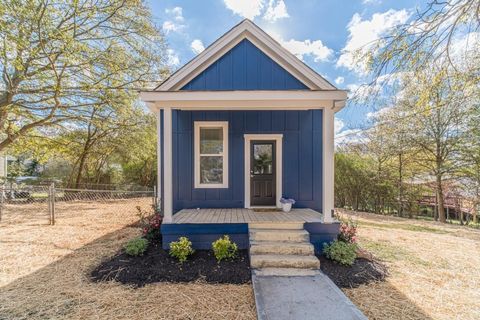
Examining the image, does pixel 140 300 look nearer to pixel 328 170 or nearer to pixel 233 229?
pixel 233 229

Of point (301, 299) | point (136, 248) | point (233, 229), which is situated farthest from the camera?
point (233, 229)

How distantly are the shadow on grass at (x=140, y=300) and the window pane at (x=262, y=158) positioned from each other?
3217 mm

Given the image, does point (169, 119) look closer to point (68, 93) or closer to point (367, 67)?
point (367, 67)

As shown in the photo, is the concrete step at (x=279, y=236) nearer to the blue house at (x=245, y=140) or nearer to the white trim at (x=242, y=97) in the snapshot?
the blue house at (x=245, y=140)

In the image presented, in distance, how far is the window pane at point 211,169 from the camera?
5922mm

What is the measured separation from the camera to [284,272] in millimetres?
3559

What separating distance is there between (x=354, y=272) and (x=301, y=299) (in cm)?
138

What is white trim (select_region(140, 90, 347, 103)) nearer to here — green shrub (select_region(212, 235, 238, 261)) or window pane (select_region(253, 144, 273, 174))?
window pane (select_region(253, 144, 273, 174))

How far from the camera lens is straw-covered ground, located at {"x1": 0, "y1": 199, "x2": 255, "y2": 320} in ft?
9.03

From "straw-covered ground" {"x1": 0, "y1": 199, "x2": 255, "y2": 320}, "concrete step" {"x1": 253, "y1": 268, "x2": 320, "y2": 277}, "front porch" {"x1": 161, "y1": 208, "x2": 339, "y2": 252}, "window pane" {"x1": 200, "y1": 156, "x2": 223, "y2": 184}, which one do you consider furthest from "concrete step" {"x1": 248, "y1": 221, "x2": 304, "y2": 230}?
"window pane" {"x1": 200, "y1": 156, "x2": 223, "y2": 184}

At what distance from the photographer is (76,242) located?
207 inches

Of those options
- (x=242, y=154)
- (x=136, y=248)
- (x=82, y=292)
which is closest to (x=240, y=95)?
(x=242, y=154)

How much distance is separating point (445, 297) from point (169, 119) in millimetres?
5270

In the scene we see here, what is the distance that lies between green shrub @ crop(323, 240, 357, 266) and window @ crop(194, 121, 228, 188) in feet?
9.49
